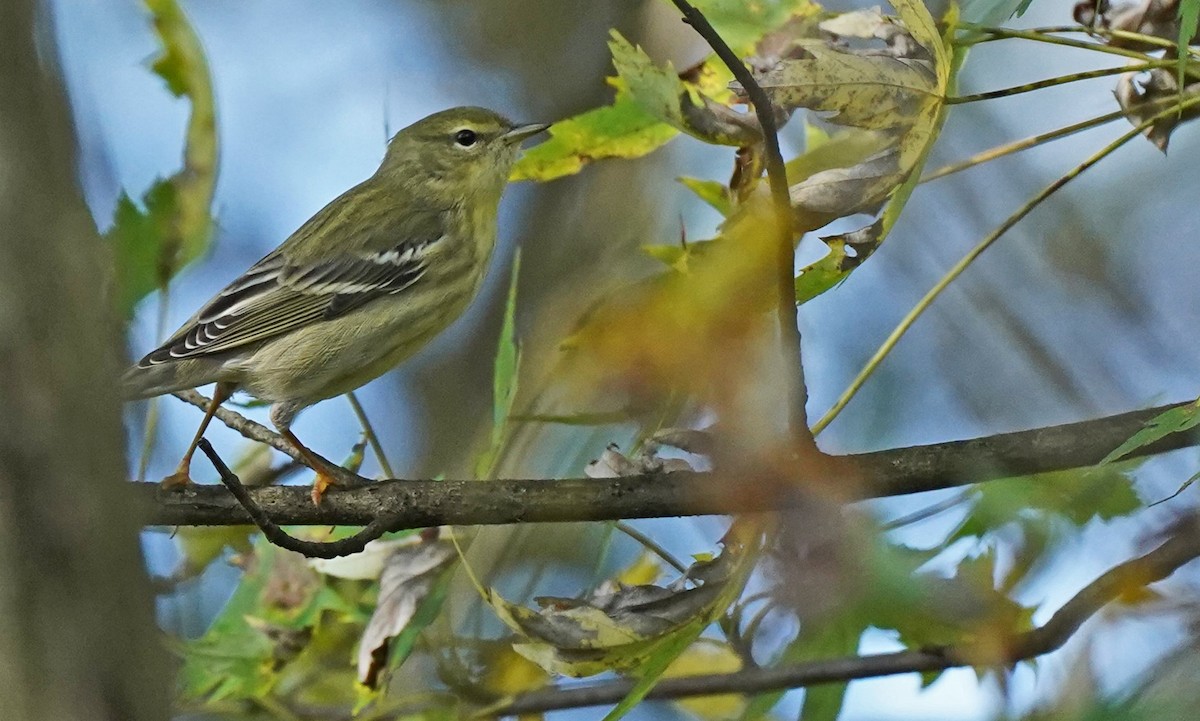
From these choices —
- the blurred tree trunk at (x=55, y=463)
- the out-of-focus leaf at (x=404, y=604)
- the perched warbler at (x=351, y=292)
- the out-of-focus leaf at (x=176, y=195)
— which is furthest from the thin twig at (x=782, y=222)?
the perched warbler at (x=351, y=292)

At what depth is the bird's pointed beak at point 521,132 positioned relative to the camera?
441 centimetres

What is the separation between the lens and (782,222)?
70.7 inches

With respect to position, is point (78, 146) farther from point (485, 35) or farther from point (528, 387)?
point (485, 35)

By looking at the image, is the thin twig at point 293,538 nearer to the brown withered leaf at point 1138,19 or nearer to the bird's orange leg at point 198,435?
→ the bird's orange leg at point 198,435

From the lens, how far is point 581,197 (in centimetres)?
546

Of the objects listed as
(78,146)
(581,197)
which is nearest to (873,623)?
(78,146)

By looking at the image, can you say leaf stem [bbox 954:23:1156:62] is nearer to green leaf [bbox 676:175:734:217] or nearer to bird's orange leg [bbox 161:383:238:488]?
green leaf [bbox 676:175:734:217]

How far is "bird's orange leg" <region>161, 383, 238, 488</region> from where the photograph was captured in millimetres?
3102

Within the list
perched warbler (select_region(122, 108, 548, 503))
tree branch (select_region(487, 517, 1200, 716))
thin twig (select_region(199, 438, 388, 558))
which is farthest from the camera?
perched warbler (select_region(122, 108, 548, 503))

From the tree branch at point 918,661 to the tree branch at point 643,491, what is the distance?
17cm

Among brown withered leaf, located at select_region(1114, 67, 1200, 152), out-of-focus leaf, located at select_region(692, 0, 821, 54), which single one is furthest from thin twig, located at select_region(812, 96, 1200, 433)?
out-of-focus leaf, located at select_region(692, 0, 821, 54)

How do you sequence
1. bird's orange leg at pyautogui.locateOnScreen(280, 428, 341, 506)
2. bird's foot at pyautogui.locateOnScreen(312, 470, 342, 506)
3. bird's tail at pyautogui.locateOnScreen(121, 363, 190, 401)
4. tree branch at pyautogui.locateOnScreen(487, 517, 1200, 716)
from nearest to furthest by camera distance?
tree branch at pyautogui.locateOnScreen(487, 517, 1200, 716) → bird's foot at pyautogui.locateOnScreen(312, 470, 342, 506) → bird's orange leg at pyautogui.locateOnScreen(280, 428, 341, 506) → bird's tail at pyautogui.locateOnScreen(121, 363, 190, 401)

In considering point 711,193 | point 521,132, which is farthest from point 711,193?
point 521,132

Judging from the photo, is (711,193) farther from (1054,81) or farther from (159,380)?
(159,380)
